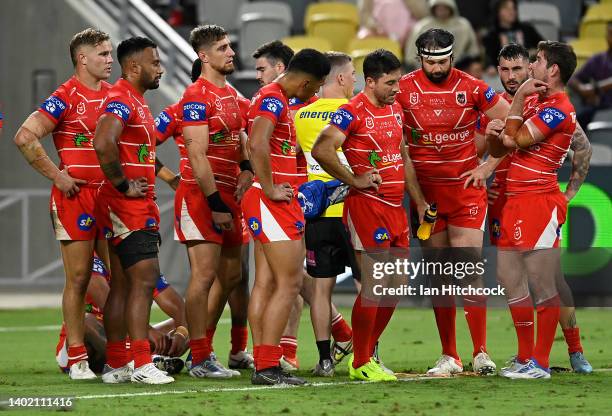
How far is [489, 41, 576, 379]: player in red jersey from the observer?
9.41m

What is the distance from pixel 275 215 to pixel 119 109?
4.41ft

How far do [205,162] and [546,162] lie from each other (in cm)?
242

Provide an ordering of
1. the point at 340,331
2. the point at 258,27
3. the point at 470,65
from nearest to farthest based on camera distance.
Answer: the point at 340,331, the point at 470,65, the point at 258,27

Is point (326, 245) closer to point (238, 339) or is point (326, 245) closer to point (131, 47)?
point (238, 339)

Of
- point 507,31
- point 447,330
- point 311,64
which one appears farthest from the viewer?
point 507,31

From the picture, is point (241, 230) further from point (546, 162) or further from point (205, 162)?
point (546, 162)

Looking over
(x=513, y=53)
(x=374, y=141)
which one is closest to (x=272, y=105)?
(x=374, y=141)

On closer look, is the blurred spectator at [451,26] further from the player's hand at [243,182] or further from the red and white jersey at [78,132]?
the red and white jersey at [78,132]

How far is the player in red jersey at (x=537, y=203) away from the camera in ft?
30.9

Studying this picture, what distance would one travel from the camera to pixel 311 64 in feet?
29.6

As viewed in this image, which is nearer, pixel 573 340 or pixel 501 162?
pixel 573 340

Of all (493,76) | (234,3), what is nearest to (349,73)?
(493,76)

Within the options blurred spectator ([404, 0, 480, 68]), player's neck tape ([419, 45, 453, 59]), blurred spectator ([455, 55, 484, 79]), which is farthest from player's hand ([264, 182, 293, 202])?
blurred spectator ([404, 0, 480, 68])

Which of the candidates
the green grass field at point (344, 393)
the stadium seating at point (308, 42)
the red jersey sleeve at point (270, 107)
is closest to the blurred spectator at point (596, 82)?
the stadium seating at point (308, 42)
